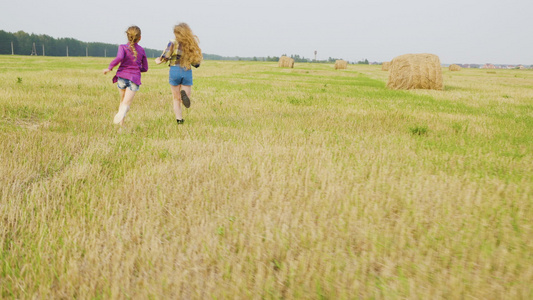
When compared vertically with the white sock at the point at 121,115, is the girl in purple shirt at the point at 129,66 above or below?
above

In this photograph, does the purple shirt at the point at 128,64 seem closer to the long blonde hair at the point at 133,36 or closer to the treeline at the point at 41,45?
the long blonde hair at the point at 133,36

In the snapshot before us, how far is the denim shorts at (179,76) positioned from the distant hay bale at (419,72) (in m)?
14.9

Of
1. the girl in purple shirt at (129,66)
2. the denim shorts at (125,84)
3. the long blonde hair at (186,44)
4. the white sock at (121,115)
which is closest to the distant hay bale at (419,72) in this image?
the long blonde hair at (186,44)

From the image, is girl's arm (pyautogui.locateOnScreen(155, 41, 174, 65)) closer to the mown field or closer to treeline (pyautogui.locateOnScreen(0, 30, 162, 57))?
the mown field

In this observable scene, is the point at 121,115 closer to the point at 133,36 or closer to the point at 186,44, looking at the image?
the point at 133,36

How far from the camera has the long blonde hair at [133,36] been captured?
7.34 meters

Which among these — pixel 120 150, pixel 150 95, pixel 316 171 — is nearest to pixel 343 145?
pixel 316 171

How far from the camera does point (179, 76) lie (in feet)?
26.2

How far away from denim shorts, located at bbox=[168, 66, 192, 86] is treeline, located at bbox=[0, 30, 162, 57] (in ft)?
445

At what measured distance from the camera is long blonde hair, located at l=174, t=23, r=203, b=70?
7.77m

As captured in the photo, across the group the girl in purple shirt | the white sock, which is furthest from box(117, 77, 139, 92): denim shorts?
the white sock

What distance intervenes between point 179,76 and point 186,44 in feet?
2.34

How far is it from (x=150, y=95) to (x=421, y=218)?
1144 centimetres

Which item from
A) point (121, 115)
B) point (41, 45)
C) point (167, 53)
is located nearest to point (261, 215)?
point (121, 115)
